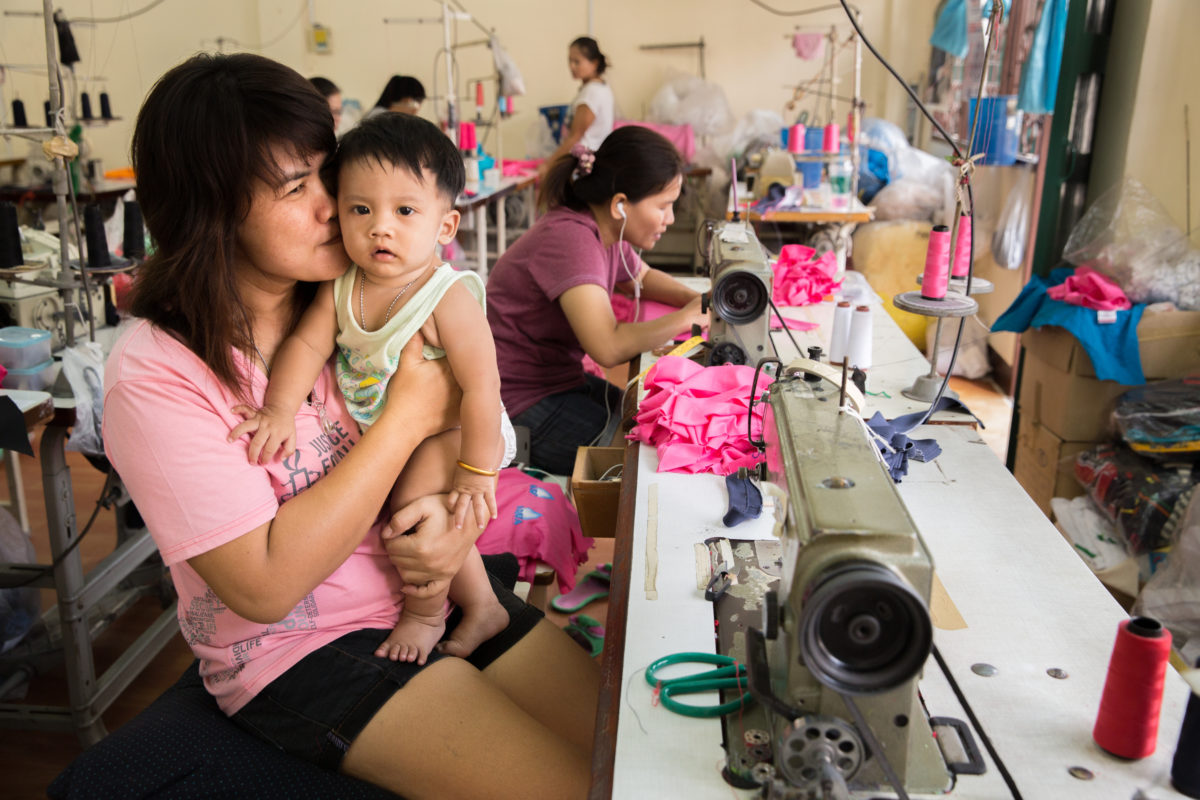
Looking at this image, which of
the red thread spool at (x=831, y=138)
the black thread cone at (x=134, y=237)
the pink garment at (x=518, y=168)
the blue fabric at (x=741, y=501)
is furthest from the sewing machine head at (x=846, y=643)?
the pink garment at (x=518, y=168)

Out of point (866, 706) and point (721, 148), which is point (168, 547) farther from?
point (721, 148)

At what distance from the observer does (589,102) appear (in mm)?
6266

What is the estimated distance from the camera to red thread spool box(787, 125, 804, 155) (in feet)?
18.2

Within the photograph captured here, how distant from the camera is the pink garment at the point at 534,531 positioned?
188cm

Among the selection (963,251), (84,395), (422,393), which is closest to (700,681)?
(422,393)

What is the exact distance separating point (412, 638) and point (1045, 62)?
151 inches

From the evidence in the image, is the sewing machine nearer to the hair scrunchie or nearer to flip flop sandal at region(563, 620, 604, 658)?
flip flop sandal at region(563, 620, 604, 658)

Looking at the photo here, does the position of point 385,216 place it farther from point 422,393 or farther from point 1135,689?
point 1135,689

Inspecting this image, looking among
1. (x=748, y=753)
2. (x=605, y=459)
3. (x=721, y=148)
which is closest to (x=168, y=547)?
(x=748, y=753)

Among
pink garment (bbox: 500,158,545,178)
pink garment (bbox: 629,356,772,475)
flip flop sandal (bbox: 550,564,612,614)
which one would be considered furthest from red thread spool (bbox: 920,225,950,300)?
pink garment (bbox: 500,158,545,178)

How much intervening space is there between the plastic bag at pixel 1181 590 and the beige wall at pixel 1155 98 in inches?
45.1

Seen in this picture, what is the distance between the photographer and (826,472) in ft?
3.11

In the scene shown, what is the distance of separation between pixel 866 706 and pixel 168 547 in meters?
0.79

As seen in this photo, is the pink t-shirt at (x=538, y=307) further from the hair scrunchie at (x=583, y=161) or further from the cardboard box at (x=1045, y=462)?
the cardboard box at (x=1045, y=462)
